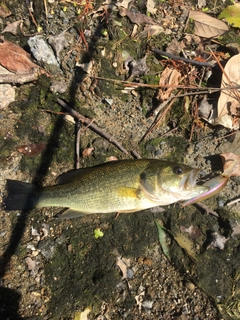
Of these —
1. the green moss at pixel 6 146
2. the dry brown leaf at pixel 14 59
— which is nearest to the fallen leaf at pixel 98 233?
the green moss at pixel 6 146

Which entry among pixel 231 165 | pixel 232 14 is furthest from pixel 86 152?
pixel 232 14

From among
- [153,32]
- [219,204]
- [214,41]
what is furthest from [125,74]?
[219,204]

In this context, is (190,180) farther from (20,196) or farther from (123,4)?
(123,4)

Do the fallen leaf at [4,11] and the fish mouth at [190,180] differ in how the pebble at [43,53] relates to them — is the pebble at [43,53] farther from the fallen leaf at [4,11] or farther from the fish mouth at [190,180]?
the fish mouth at [190,180]

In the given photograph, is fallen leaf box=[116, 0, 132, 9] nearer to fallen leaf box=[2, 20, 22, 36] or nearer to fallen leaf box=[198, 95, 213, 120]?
fallen leaf box=[2, 20, 22, 36]

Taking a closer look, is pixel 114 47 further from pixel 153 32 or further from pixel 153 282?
pixel 153 282

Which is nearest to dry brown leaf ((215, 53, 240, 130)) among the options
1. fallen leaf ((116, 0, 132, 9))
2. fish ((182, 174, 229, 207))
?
fish ((182, 174, 229, 207))
